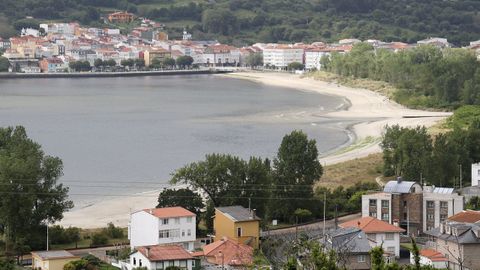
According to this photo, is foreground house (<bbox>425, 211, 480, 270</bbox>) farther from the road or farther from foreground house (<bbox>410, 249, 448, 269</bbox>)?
the road

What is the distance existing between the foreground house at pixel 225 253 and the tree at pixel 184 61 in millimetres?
46759

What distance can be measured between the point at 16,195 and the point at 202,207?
7.54 feet

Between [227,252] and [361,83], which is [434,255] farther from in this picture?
[361,83]

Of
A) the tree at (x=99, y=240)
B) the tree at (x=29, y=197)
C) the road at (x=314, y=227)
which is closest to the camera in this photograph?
the tree at (x=29, y=197)

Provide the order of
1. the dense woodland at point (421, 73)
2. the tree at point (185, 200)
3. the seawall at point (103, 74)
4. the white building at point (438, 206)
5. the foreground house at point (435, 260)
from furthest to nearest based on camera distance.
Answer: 1. the seawall at point (103, 74)
2. the dense woodland at point (421, 73)
3. the tree at point (185, 200)
4. the white building at point (438, 206)
5. the foreground house at point (435, 260)

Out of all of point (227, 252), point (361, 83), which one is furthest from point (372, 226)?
point (361, 83)

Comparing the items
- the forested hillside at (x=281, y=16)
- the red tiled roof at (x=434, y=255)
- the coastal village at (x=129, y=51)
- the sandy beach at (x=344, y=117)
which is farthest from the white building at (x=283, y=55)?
the red tiled roof at (x=434, y=255)

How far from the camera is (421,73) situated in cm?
3566

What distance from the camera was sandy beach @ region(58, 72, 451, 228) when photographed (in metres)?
16.4

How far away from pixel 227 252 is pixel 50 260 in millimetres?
1800

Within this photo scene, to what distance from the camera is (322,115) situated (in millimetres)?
31969

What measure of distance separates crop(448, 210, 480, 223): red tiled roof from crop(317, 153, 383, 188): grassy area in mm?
4953

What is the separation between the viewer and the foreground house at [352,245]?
11577mm

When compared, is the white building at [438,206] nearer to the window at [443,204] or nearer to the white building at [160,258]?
the window at [443,204]
